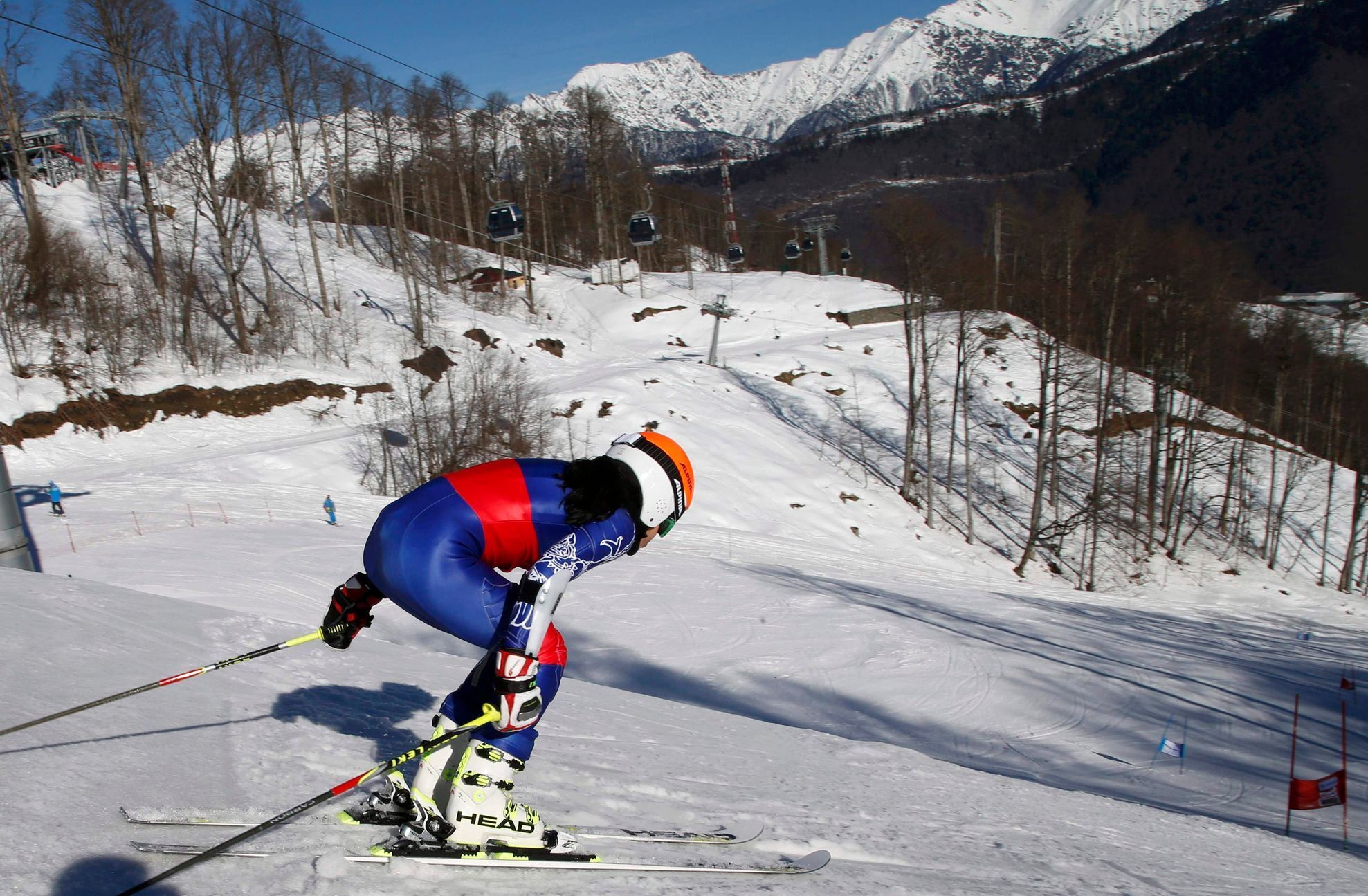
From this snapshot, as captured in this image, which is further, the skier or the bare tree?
the bare tree

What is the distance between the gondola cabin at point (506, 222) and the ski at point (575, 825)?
24.5 meters

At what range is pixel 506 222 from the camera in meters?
26.2

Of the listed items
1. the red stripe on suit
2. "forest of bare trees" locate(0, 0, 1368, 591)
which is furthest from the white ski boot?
"forest of bare trees" locate(0, 0, 1368, 591)

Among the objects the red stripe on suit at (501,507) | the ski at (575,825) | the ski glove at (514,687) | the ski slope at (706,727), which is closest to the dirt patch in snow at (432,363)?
the ski slope at (706,727)

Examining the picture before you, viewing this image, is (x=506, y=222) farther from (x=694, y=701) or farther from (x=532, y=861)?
(x=532, y=861)

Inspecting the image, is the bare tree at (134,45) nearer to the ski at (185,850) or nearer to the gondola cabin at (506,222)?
the gondola cabin at (506,222)

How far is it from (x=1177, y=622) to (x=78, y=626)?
17711 millimetres

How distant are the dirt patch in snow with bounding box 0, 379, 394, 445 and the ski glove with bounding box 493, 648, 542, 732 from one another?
24766 millimetres

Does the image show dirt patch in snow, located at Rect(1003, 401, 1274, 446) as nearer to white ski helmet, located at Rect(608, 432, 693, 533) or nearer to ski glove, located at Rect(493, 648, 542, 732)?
white ski helmet, located at Rect(608, 432, 693, 533)

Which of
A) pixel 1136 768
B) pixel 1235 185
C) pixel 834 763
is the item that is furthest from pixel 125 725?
pixel 1235 185

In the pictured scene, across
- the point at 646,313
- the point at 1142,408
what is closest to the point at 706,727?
the point at 1142,408

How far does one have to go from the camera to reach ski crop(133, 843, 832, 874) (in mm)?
2723

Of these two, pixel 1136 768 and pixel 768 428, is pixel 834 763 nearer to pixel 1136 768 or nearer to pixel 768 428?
pixel 1136 768

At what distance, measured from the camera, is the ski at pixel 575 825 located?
2.90m
